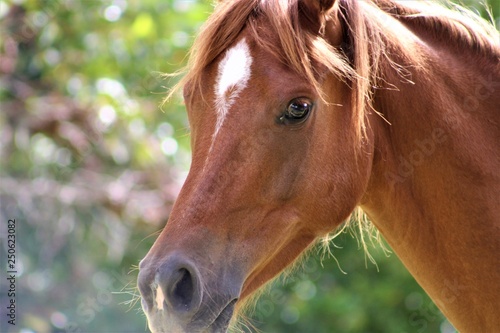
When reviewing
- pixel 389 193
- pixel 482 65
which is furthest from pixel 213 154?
pixel 482 65

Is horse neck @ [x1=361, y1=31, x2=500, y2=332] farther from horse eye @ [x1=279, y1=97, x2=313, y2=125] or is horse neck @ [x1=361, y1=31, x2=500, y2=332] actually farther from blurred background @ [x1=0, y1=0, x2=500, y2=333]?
blurred background @ [x1=0, y1=0, x2=500, y2=333]

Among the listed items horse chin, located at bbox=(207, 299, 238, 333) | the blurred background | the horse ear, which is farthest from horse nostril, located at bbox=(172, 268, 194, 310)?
the blurred background

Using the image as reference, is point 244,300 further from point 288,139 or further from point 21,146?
point 21,146

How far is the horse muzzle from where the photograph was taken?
1.98 m

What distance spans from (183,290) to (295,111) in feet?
2.28

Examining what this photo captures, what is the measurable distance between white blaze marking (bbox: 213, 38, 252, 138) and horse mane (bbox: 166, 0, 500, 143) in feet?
0.18

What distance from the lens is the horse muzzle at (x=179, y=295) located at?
77.9 inches

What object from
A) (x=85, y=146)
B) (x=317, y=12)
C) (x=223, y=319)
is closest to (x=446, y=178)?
(x=317, y=12)

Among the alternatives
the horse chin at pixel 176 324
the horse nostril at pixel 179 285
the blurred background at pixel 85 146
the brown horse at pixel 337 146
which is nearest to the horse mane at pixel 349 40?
the brown horse at pixel 337 146

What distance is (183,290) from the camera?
2014 millimetres

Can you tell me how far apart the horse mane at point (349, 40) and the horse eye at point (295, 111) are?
0.07 meters

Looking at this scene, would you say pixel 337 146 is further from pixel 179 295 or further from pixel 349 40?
pixel 179 295

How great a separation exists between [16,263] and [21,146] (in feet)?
3.11

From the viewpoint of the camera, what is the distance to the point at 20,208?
534cm
